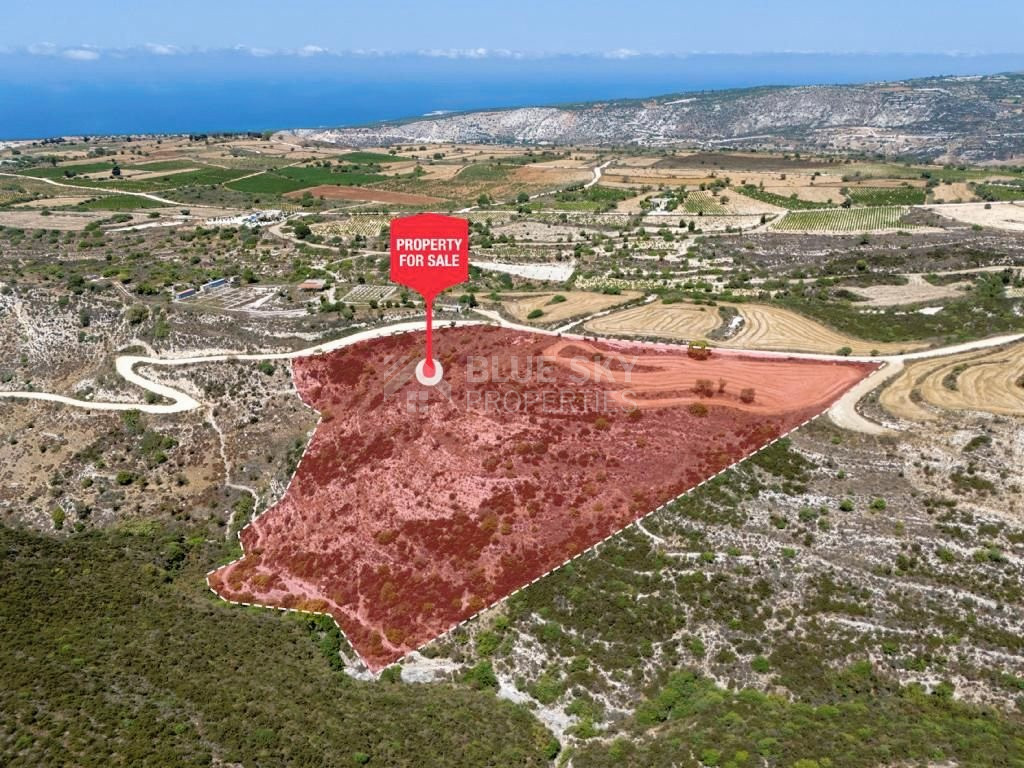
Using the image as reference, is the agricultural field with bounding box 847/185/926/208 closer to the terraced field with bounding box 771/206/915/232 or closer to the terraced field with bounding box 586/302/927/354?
the terraced field with bounding box 771/206/915/232

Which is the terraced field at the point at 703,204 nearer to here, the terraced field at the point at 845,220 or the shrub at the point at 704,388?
the terraced field at the point at 845,220

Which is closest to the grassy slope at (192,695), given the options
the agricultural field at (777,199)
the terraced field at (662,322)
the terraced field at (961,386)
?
the terraced field at (961,386)

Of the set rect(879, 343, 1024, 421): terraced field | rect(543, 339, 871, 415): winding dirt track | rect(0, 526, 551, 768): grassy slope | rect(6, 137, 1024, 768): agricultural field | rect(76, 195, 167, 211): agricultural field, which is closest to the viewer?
rect(0, 526, 551, 768): grassy slope

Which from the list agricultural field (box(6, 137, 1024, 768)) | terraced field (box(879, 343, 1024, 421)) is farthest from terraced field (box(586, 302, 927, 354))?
terraced field (box(879, 343, 1024, 421))

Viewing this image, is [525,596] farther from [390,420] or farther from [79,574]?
[79,574]

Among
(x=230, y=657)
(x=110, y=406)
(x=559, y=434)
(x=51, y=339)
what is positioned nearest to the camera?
(x=230, y=657)

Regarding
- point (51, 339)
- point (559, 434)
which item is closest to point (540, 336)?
point (559, 434)
